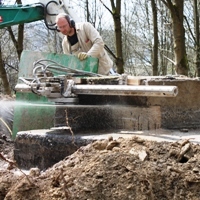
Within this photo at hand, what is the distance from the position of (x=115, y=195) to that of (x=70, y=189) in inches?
9.1

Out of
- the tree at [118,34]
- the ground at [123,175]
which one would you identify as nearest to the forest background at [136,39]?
the tree at [118,34]

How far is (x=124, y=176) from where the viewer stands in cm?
237

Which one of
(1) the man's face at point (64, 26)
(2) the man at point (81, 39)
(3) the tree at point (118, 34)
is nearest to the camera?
(1) the man's face at point (64, 26)

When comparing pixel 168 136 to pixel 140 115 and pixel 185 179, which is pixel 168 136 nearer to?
pixel 140 115

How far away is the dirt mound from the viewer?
2.33m

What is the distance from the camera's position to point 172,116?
3.84 m

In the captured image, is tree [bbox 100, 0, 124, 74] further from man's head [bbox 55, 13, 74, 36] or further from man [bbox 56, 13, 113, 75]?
man's head [bbox 55, 13, 74, 36]

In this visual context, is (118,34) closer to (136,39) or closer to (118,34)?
(118,34)

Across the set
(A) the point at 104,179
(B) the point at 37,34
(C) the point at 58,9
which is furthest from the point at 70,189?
(B) the point at 37,34

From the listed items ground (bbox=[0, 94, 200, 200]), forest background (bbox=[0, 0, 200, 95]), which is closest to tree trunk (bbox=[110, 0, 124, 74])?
forest background (bbox=[0, 0, 200, 95])

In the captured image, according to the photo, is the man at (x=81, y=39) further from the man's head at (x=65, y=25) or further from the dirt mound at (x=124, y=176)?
the dirt mound at (x=124, y=176)

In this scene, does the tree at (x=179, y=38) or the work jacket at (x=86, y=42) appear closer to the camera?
the work jacket at (x=86, y=42)

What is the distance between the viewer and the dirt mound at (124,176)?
7.64ft

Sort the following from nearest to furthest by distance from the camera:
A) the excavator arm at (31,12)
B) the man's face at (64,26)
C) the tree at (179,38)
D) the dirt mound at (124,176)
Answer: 1. the dirt mound at (124,176)
2. the man's face at (64,26)
3. the excavator arm at (31,12)
4. the tree at (179,38)
